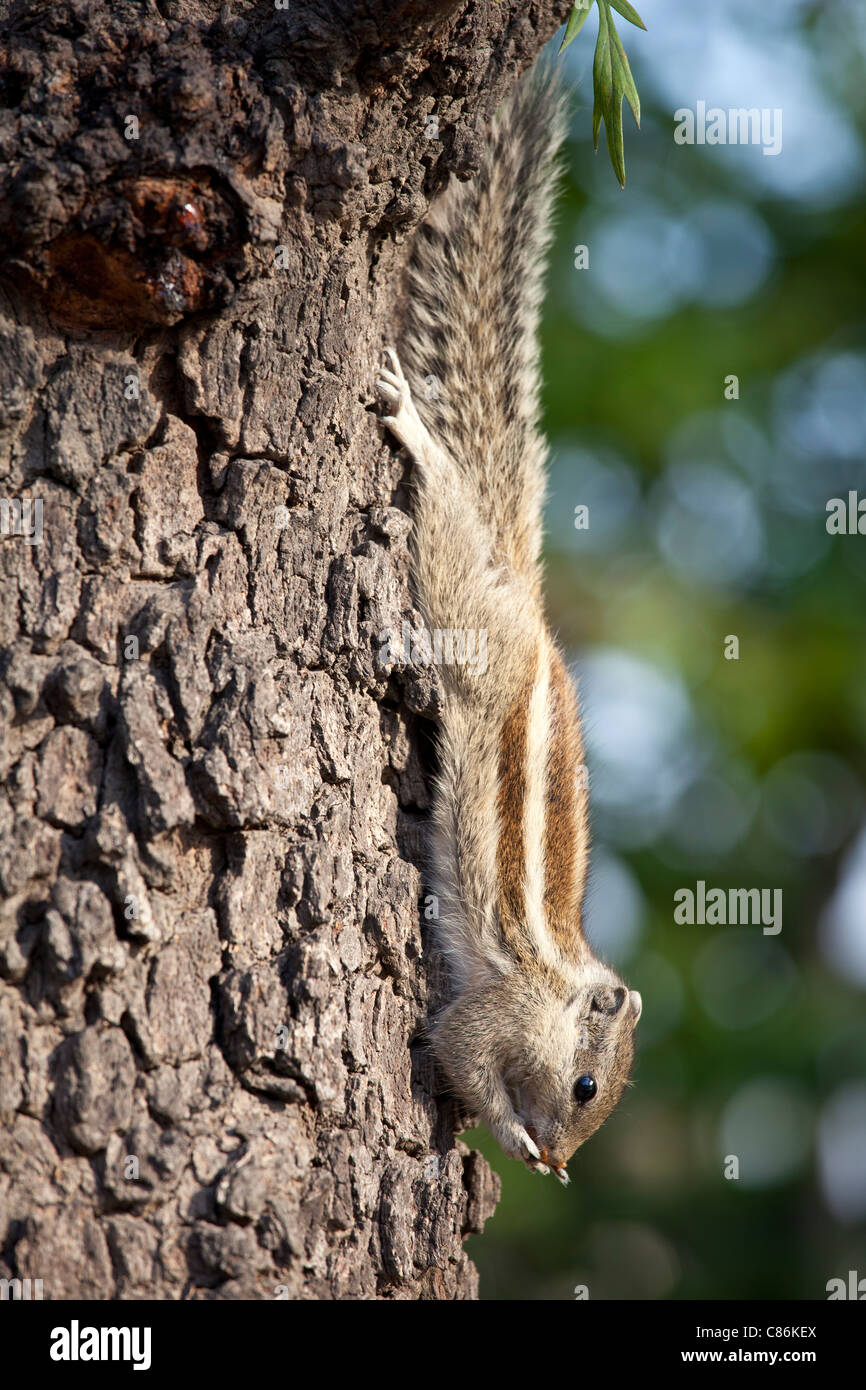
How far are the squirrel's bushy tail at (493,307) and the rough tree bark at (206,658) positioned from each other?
462 millimetres

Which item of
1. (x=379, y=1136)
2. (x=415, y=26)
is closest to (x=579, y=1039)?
(x=379, y=1136)

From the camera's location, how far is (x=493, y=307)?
3014mm

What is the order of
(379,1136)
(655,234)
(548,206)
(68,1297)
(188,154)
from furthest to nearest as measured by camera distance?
(655,234) < (548,206) < (379,1136) < (188,154) < (68,1297)

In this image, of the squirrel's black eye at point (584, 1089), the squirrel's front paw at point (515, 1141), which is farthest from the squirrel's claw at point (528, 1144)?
the squirrel's black eye at point (584, 1089)

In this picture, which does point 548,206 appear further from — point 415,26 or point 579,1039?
point 579,1039

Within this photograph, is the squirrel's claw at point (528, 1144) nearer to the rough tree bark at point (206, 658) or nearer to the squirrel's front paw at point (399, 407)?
the rough tree bark at point (206, 658)

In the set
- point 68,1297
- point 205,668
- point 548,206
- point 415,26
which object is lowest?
point 68,1297

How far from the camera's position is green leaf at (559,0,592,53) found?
226cm

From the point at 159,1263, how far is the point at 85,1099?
305 millimetres

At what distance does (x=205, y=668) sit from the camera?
2143mm

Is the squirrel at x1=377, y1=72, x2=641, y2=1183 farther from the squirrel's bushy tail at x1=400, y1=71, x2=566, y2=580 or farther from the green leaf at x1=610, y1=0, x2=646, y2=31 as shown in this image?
the green leaf at x1=610, y1=0, x2=646, y2=31

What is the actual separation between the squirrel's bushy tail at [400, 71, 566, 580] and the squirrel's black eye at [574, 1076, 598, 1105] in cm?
143

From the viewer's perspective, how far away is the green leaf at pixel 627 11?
2.32 metres

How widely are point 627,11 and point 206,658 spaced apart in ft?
5.07
